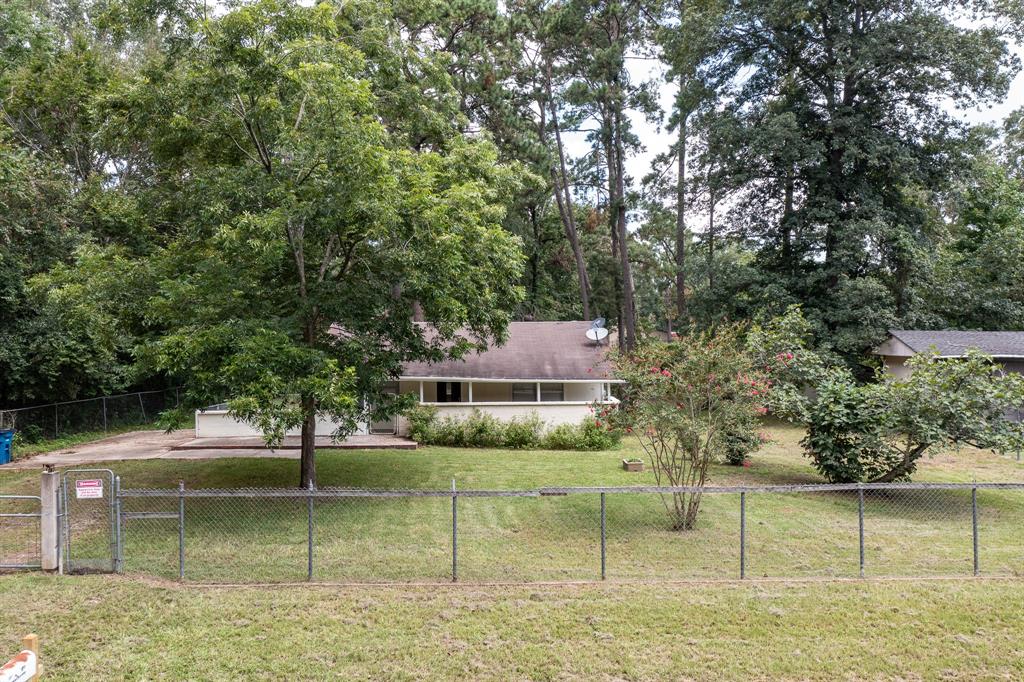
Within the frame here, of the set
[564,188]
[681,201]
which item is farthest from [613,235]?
[681,201]

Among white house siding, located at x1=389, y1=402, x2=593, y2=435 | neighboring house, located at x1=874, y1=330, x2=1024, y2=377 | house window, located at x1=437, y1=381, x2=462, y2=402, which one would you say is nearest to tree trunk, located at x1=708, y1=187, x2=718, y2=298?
neighboring house, located at x1=874, y1=330, x2=1024, y2=377

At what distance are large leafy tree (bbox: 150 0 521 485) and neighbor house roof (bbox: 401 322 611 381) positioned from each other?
23.3 feet

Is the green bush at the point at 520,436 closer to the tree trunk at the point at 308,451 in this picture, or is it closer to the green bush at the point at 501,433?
the green bush at the point at 501,433

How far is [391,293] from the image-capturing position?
513 inches

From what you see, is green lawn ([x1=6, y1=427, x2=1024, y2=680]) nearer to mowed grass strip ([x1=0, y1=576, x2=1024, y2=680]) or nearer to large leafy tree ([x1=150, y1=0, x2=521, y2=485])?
mowed grass strip ([x1=0, y1=576, x2=1024, y2=680])

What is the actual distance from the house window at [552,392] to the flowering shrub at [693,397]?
11.3 meters

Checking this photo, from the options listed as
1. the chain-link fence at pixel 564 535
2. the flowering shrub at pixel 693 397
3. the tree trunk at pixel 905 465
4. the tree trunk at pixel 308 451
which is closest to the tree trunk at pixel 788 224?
the tree trunk at pixel 905 465

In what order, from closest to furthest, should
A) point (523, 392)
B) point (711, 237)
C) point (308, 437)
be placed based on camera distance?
1. point (308, 437)
2. point (523, 392)
3. point (711, 237)

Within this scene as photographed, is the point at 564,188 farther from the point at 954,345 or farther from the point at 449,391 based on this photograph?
the point at 954,345

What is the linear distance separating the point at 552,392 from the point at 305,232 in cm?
1234

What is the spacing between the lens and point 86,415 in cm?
2234

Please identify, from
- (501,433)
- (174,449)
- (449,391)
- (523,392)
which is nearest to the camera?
(174,449)

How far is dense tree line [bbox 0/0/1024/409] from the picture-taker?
11.0 m

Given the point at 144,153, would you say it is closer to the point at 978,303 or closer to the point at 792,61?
the point at 792,61
